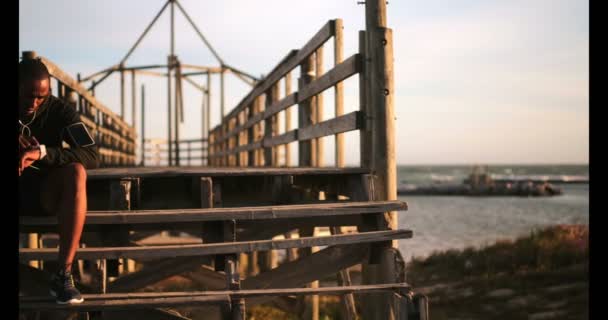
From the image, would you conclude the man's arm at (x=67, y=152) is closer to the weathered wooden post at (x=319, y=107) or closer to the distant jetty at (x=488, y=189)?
the weathered wooden post at (x=319, y=107)

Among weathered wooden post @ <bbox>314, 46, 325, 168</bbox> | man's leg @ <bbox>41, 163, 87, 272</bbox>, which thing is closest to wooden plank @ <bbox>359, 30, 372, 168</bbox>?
weathered wooden post @ <bbox>314, 46, 325, 168</bbox>

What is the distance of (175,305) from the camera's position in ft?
10.3

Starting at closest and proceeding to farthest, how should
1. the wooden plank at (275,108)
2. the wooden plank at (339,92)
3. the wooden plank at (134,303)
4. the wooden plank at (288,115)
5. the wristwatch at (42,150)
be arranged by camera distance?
the wooden plank at (134,303) < the wristwatch at (42,150) < the wooden plank at (339,92) < the wooden plank at (275,108) < the wooden plank at (288,115)

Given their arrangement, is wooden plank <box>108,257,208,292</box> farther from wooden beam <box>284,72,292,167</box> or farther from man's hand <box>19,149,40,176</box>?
wooden beam <box>284,72,292,167</box>

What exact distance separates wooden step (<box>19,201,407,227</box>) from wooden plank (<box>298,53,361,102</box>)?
3.66 ft

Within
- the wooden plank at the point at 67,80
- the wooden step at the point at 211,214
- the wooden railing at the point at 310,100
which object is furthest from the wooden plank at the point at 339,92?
the wooden plank at the point at 67,80

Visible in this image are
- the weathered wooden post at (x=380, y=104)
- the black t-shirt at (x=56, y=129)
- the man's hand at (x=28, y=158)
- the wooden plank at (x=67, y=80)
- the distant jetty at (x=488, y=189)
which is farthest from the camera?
the distant jetty at (x=488, y=189)

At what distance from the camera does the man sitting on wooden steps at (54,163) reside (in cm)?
322

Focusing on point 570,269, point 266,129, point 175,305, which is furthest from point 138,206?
point 570,269

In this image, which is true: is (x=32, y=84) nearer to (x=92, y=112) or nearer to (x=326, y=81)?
(x=326, y=81)

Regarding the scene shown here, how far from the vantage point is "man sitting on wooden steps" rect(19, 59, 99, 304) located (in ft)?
10.6

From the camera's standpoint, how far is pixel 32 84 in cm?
331

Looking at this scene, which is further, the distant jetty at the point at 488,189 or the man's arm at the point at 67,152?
the distant jetty at the point at 488,189

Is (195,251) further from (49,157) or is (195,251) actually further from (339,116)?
(339,116)
